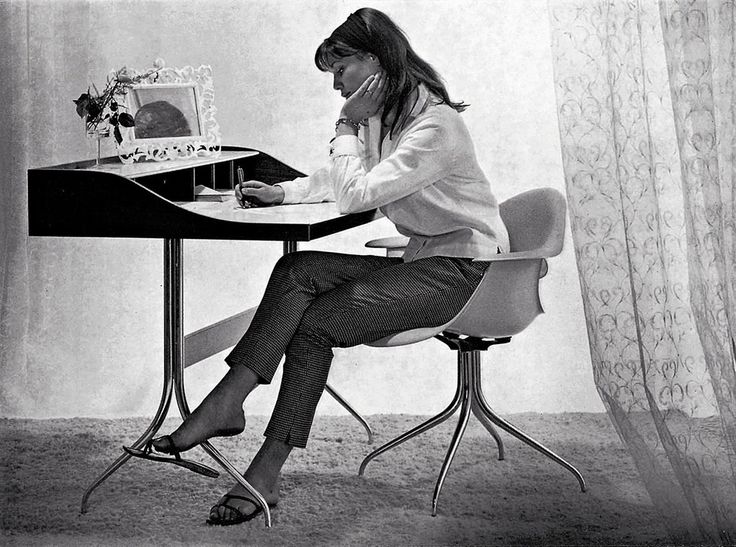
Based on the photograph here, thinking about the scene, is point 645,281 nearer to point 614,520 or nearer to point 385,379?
point 614,520

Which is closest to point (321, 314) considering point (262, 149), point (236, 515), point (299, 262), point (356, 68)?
point (299, 262)

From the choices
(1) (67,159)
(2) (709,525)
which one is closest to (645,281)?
(2) (709,525)

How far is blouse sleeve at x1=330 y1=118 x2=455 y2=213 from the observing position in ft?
8.25

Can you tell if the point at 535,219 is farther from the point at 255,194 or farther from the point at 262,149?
the point at 262,149

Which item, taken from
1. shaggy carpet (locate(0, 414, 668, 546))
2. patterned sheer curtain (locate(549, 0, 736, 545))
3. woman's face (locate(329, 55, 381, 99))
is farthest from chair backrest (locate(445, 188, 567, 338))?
woman's face (locate(329, 55, 381, 99))

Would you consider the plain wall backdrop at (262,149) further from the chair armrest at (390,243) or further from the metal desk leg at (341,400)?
the chair armrest at (390,243)

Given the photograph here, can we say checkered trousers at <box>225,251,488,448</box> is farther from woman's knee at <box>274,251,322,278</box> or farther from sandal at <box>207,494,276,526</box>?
sandal at <box>207,494,276,526</box>

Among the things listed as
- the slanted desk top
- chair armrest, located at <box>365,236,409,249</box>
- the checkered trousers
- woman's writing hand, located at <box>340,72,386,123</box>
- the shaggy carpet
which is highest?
woman's writing hand, located at <box>340,72,386,123</box>

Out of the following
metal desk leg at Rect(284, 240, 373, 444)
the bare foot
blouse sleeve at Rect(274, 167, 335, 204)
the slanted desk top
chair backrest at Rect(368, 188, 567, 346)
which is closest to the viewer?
the slanted desk top

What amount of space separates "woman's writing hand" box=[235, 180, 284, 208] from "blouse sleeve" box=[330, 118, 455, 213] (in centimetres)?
28

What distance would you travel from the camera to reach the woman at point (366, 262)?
2.47 meters

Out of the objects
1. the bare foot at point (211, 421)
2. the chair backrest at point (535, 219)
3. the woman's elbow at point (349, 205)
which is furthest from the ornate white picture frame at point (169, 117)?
the chair backrest at point (535, 219)

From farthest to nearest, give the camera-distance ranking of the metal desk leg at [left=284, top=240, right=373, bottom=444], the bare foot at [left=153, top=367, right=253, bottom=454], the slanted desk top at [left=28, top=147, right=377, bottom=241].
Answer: the metal desk leg at [left=284, top=240, right=373, bottom=444]
the bare foot at [left=153, top=367, right=253, bottom=454]
the slanted desk top at [left=28, top=147, right=377, bottom=241]

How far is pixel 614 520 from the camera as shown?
2576 millimetres
